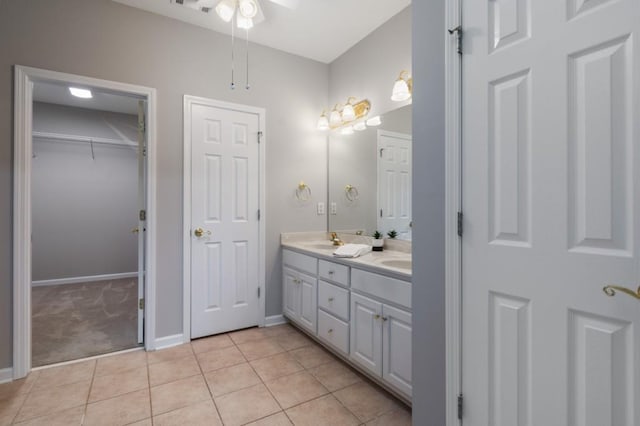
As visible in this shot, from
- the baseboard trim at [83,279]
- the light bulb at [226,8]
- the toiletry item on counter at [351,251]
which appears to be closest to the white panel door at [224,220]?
the light bulb at [226,8]

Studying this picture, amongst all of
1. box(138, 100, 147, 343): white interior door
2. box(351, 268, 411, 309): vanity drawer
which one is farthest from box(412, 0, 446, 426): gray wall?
box(138, 100, 147, 343): white interior door

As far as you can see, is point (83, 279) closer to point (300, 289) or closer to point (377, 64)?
point (300, 289)

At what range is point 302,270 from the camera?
109 inches

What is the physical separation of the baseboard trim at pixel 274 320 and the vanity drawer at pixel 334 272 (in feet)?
3.17

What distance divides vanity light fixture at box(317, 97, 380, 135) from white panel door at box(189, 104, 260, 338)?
751mm

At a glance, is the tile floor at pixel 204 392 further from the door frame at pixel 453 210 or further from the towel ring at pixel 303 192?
the towel ring at pixel 303 192

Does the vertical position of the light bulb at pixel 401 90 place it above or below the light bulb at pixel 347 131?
above

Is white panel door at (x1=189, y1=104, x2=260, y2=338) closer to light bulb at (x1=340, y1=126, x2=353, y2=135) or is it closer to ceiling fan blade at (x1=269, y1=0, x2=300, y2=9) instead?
light bulb at (x1=340, y1=126, x2=353, y2=135)

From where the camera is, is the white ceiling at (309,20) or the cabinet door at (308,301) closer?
the white ceiling at (309,20)

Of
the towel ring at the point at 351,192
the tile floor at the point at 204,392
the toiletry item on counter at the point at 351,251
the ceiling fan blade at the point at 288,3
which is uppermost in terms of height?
the ceiling fan blade at the point at 288,3

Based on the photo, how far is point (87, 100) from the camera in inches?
171

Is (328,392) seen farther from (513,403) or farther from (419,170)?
(419,170)

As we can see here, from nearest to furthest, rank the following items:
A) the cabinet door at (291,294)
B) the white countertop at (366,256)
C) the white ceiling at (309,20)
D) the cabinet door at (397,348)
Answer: the cabinet door at (397,348) < the white countertop at (366,256) < the white ceiling at (309,20) < the cabinet door at (291,294)

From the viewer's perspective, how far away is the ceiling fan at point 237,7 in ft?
7.11
